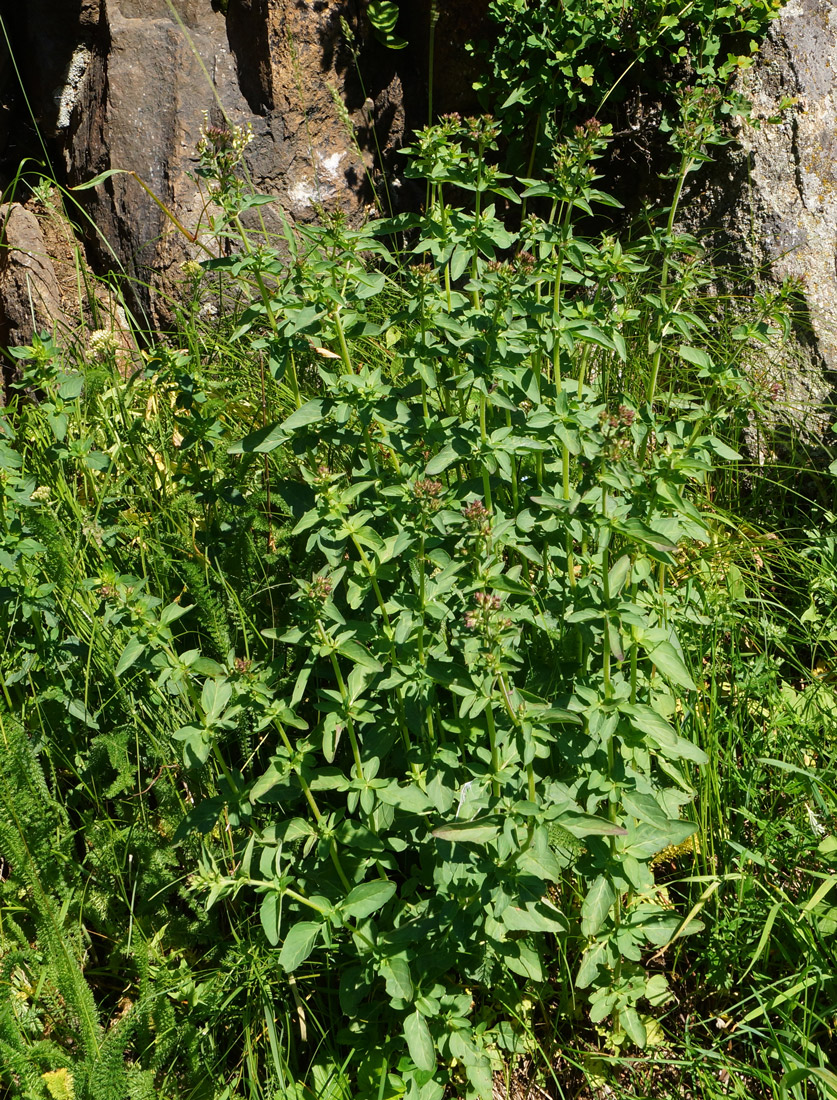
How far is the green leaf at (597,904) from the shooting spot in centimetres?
194

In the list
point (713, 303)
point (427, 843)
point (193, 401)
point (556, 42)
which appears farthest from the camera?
point (556, 42)

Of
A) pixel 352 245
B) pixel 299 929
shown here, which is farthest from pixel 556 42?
pixel 299 929

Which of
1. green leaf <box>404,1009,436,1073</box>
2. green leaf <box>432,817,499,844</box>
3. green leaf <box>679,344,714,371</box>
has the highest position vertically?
green leaf <box>679,344,714,371</box>

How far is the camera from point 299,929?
1859mm

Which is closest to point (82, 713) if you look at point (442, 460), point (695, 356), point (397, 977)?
point (397, 977)

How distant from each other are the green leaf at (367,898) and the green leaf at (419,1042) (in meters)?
0.25

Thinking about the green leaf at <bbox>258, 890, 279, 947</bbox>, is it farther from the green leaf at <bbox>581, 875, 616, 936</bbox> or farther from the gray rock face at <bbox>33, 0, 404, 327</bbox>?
the gray rock face at <bbox>33, 0, 404, 327</bbox>

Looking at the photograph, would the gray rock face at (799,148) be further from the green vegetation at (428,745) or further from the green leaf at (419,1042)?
the green leaf at (419,1042)

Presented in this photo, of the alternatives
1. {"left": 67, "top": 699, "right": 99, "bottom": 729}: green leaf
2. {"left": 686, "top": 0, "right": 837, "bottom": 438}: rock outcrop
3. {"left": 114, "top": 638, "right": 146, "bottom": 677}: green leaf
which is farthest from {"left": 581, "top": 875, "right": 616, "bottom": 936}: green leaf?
{"left": 686, "top": 0, "right": 837, "bottom": 438}: rock outcrop

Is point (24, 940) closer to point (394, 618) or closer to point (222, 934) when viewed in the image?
point (222, 934)

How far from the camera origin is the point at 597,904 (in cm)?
196

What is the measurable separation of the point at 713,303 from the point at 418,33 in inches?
82.5

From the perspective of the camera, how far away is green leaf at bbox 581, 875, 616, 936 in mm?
1936

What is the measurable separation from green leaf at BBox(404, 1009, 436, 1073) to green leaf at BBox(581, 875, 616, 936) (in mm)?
394
